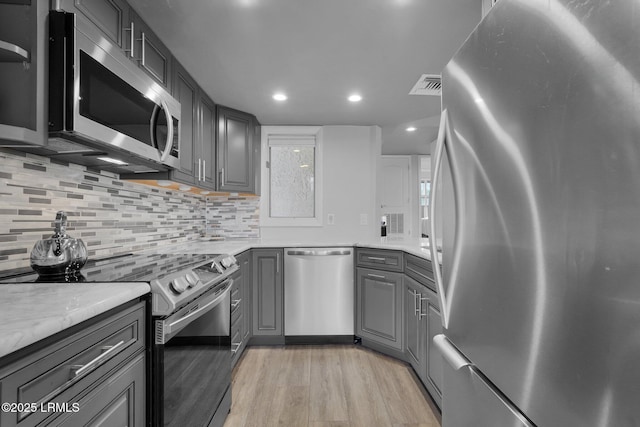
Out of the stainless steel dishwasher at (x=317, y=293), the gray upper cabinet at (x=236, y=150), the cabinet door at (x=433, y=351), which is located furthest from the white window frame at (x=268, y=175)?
the cabinet door at (x=433, y=351)

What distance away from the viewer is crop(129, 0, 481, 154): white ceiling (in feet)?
5.32

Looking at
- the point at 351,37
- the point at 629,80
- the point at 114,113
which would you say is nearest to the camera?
the point at 629,80

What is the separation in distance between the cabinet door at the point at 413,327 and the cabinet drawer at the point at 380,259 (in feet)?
0.52

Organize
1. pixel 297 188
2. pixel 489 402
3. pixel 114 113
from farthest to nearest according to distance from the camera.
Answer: pixel 297 188 < pixel 114 113 < pixel 489 402

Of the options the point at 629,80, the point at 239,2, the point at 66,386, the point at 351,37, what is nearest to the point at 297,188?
the point at 351,37

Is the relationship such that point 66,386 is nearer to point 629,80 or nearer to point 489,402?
point 489,402

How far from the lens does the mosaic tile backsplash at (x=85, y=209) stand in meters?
1.30

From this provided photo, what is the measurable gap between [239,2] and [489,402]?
6.06 ft

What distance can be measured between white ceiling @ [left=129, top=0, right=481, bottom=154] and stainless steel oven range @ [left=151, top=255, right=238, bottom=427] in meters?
1.27

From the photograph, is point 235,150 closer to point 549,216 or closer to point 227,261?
point 227,261

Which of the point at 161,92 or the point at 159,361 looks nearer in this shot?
the point at 159,361

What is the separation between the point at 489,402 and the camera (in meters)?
0.79

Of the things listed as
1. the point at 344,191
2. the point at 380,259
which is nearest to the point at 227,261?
the point at 380,259

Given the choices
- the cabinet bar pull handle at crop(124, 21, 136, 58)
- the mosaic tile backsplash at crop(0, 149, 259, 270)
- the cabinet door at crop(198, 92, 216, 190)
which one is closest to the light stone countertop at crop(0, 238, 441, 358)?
the mosaic tile backsplash at crop(0, 149, 259, 270)
